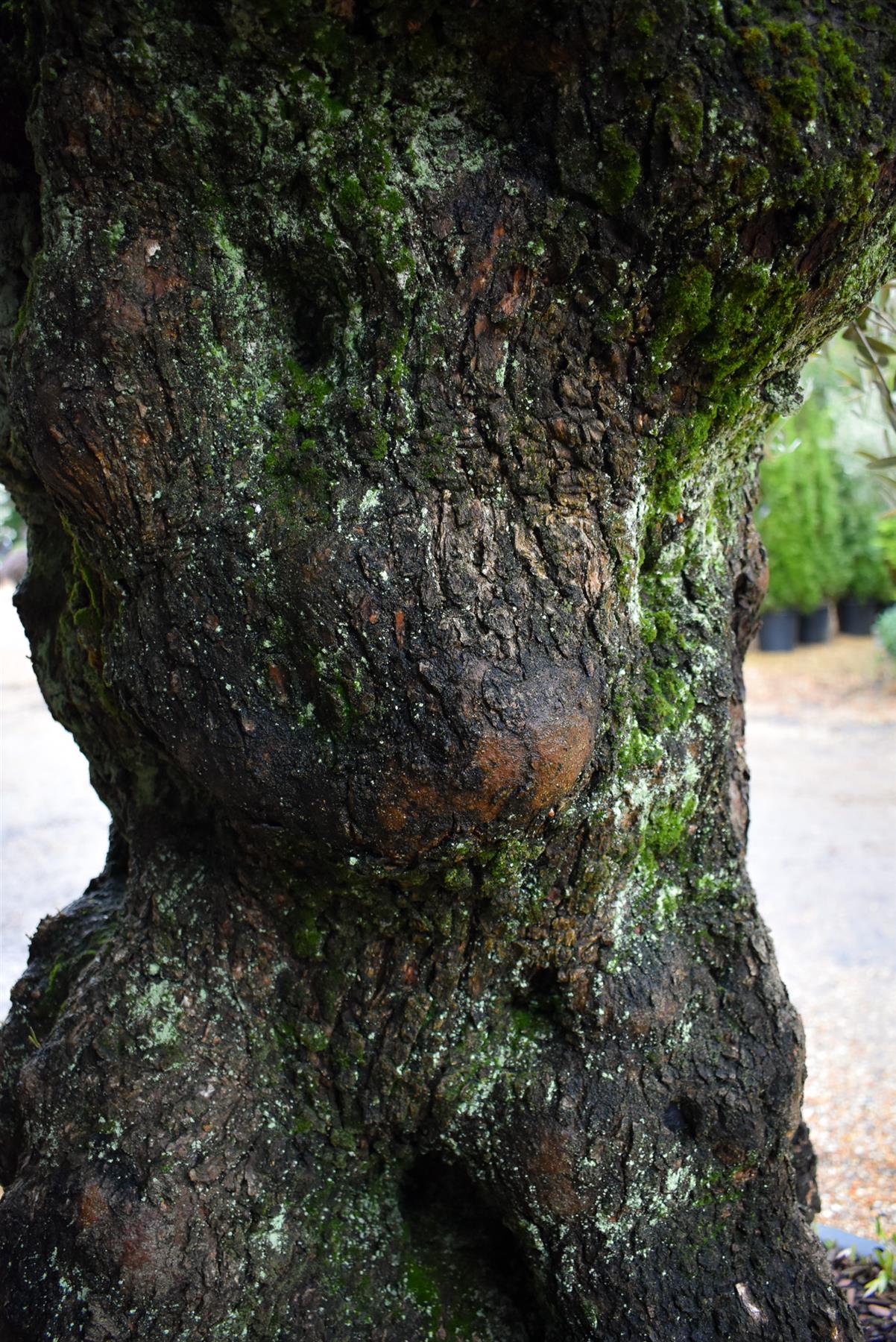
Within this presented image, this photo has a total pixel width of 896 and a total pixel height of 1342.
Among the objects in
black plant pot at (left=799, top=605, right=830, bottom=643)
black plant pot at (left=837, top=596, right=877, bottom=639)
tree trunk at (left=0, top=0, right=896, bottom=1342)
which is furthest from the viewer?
black plant pot at (left=837, top=596, right=877, bottom=639)

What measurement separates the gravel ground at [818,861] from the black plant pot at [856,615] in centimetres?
114

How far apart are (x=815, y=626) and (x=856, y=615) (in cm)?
55

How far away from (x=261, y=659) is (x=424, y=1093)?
70 cm

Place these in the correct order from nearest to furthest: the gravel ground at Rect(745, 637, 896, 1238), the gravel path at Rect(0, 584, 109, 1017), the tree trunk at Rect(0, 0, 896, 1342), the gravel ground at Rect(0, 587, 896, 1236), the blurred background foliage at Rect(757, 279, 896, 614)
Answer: the tree trunk at Rect(0, 0, 896, 1342)
the gravel ground at Rect(745, 637, 896, 1238)
the gravel ground at Rect(0, 587, 896, 1236)
the gravel path at Rect(0, 584, 109, 1017)
the blurred background foliage at Rect(757, 279, 896, 614)

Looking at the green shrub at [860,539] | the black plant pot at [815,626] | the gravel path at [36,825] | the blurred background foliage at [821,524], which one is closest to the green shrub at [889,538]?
the blurred background foliage at [821,524]

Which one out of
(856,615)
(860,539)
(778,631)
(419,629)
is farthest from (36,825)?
(856,615)

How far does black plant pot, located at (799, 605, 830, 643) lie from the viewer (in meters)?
10.0

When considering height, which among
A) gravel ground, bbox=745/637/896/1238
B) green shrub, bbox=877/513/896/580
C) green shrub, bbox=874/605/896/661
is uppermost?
green shrub, bbox=877/513/896/580

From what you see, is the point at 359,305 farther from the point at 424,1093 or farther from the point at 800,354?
the point at 424,1093

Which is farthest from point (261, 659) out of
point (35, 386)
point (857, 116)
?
point (857, 116)

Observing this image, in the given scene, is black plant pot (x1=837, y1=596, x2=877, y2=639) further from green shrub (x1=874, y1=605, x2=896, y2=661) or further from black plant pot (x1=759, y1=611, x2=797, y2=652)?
green shrub (x1=874, y1=605, x2=896, y2=661)

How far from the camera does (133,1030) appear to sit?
1.50m

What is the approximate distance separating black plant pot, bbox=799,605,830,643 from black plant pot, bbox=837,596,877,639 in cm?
27

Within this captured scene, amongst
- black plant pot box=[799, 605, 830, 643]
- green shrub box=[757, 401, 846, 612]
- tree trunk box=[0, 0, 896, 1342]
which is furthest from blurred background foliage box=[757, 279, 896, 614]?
tree trunk box=[0, 0, 896, 1342]
